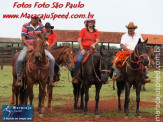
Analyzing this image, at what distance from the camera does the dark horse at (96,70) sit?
33.1ft

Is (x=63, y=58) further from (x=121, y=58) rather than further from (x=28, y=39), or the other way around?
(x=121, y=58)

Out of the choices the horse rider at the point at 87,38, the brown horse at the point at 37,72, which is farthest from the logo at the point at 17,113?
the horse rider at the point at 87,38

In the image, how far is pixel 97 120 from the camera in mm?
9789

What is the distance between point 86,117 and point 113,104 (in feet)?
9.73

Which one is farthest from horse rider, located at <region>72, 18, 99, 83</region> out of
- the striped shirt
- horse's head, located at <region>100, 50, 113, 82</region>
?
the striped shirt

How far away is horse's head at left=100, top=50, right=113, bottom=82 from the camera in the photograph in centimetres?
1004

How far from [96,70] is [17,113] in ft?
9.08

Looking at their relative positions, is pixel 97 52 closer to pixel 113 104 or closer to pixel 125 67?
pixel 125 67

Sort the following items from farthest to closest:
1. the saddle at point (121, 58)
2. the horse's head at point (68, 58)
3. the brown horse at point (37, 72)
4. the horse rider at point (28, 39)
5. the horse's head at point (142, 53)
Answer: the horse's head at point (68, 58) → the saddle at point (121, 58) → the horse rider at point (28, 39) → the brown horse at point (37, 72) → the horse's head at point (142, 53)

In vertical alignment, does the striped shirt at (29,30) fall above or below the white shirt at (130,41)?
above

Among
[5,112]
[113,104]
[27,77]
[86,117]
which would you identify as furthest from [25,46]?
[113,104]

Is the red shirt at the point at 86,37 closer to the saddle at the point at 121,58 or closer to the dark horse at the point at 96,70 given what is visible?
the dark horse at the point at 96,70

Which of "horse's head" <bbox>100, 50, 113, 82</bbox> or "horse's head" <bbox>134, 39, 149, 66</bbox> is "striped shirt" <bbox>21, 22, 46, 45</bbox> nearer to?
"horse's head" <bbox>100, 50, 113, 82</bbox>

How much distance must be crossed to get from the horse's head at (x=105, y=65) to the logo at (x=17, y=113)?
2.30 metres
